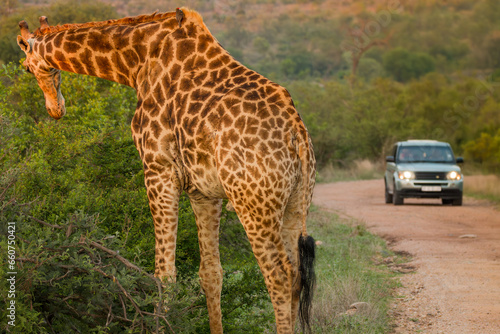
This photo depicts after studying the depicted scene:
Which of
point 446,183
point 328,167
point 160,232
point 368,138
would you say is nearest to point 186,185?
point 160,232

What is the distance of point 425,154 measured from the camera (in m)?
18.2

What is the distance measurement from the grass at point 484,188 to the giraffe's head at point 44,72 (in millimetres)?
14832

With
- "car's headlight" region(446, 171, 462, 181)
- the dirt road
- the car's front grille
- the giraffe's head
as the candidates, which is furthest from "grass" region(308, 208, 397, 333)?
"car's headlight" region(446, 171, 462, 181)

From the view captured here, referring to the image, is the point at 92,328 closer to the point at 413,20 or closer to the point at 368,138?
the point at 368,138

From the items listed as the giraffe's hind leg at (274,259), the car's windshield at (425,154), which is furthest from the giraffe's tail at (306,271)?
the car's windshield at (425,154)

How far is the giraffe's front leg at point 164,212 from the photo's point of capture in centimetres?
469

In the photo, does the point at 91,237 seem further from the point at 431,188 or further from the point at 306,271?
the point at 431,188

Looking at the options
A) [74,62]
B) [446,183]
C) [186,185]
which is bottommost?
[446,183]

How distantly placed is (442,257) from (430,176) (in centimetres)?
752

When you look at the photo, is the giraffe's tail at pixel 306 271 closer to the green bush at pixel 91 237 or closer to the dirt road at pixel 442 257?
the green bush at pixel 91 237

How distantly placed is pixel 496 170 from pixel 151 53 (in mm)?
21853

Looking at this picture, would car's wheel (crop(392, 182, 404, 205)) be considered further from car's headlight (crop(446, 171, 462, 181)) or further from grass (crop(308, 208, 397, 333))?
grass (crop(308, 208, 397, 333))

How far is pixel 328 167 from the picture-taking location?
29.3 m

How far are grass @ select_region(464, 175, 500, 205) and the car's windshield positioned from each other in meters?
1.88
